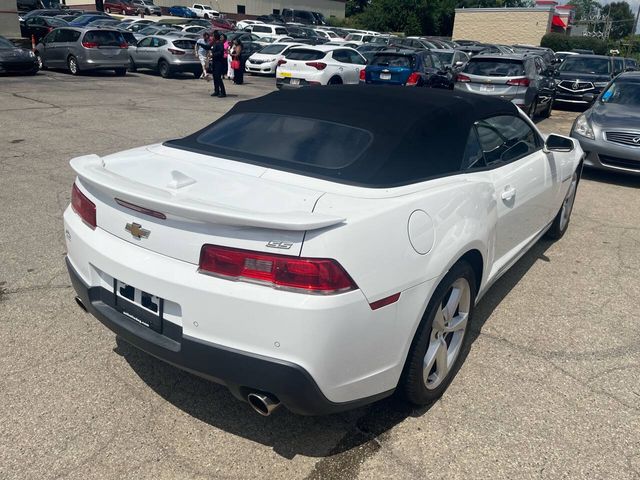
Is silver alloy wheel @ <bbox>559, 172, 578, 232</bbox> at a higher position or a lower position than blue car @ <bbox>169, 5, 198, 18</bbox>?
lower

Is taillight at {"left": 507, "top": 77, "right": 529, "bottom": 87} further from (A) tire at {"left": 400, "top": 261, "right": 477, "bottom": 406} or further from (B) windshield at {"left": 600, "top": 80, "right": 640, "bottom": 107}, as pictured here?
(A) tire at {"left": 400, "top": 261, "right": 477, "bottom": 406}

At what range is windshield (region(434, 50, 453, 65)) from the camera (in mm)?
19109

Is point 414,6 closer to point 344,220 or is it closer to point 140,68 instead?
point 140,68

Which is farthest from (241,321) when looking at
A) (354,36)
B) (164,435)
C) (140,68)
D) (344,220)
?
(354,36)

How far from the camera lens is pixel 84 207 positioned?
9.61 feet

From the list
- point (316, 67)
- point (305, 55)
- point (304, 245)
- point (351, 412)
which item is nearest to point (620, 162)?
point (351, 412)

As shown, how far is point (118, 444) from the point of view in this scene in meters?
2.68

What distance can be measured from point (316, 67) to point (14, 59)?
30.0ft

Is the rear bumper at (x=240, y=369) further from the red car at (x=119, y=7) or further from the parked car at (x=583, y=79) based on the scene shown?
the red car at (x=119, y=7)

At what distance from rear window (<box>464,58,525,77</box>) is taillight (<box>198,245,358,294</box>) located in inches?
475

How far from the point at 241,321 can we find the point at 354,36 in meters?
36.2

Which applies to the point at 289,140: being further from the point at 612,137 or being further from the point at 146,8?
the point at 146,8

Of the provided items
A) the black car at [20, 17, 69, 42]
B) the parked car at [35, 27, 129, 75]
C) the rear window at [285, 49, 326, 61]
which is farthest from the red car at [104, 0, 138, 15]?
the rear window at [285, 49, 326, 61]

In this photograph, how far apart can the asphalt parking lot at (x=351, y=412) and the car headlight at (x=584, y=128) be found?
3.75m
